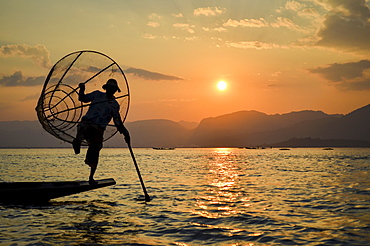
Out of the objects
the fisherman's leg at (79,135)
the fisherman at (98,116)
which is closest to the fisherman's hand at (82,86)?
the fisherman at (98,116)

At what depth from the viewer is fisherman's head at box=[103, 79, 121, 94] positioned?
12.9 meters

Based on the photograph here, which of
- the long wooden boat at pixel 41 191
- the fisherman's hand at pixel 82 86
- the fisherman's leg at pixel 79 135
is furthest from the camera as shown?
the long wooden boat at pixel 41 191

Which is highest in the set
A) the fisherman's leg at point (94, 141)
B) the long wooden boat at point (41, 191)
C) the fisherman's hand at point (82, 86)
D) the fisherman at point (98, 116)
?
the fisherman's hand at point (82, 86)

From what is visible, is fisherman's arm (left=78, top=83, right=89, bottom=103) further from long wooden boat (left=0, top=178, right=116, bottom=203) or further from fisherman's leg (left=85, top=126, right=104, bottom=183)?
long wooden boat (left=0, top=178, right=116, bottom=203)

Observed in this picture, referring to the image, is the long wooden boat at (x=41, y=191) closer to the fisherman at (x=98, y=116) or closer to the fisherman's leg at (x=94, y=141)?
the fisherman's leg at (x=94, y=141)

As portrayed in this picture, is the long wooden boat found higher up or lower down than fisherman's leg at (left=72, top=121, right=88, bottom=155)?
lower down

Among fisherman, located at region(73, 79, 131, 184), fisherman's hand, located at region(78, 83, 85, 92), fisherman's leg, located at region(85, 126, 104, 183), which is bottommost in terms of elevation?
fisherman's leg, located at region(85, 126, 104, 183)

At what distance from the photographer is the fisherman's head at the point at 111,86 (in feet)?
42.3

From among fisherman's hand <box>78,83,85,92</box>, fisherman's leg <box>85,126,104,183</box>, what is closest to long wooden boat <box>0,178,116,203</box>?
fisherman's leg <box>85,126,104,183</box>

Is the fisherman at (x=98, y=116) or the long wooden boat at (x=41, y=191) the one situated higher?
the fisherman at (x=98, y=116)

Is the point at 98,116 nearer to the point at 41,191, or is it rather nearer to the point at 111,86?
the point at 111,86

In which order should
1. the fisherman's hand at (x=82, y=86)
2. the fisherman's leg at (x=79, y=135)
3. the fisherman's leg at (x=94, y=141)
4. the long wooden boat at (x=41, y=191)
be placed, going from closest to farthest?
the fisherman's hand at (x=82, y=86) < the fisherman's leg at (x=79, y=135) < the fisherman's leg at (x=94, y=141) < the long wooden boat at (x=41, y=191)

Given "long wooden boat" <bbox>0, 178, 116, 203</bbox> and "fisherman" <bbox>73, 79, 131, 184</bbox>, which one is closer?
"fisherman" <bbox>73, 79, 131, 184</bbox>

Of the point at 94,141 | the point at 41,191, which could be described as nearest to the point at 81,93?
the point at 94,141
